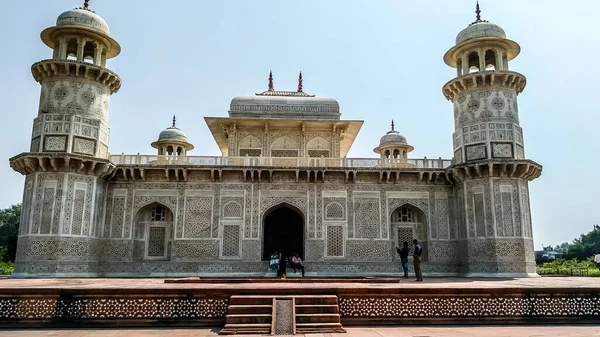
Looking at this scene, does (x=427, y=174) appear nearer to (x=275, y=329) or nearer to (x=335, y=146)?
(x=335, y=146)

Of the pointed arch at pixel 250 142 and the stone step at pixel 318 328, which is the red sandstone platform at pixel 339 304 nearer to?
the stone step at pixel 318 328

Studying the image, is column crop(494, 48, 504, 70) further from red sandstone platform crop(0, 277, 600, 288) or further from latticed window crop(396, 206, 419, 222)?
red sandstone platform crop(0, 277, 600, 288)

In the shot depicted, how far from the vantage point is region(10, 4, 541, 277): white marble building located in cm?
1623

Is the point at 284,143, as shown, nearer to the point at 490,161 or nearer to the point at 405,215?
the point at 405,215

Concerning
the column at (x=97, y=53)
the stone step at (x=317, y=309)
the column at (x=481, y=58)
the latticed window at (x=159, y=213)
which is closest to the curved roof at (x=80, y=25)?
the column at (x=97, y=53)

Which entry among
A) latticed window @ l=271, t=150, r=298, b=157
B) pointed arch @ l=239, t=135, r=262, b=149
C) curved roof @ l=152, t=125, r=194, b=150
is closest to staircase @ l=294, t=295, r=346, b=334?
latticed window @ l=271, t=150, r=298, b=157

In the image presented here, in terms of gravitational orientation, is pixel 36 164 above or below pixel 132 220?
above

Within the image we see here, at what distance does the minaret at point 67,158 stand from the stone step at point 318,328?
1200 centimetres

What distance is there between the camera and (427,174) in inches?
725

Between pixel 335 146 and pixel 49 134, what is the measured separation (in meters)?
11.6

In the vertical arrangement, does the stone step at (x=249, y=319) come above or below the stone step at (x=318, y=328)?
above

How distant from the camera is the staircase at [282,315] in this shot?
6453 mm

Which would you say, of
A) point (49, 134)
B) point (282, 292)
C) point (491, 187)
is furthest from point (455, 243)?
point (49, 134)

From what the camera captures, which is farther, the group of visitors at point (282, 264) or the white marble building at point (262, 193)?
the white marble building at point (262, 193)
